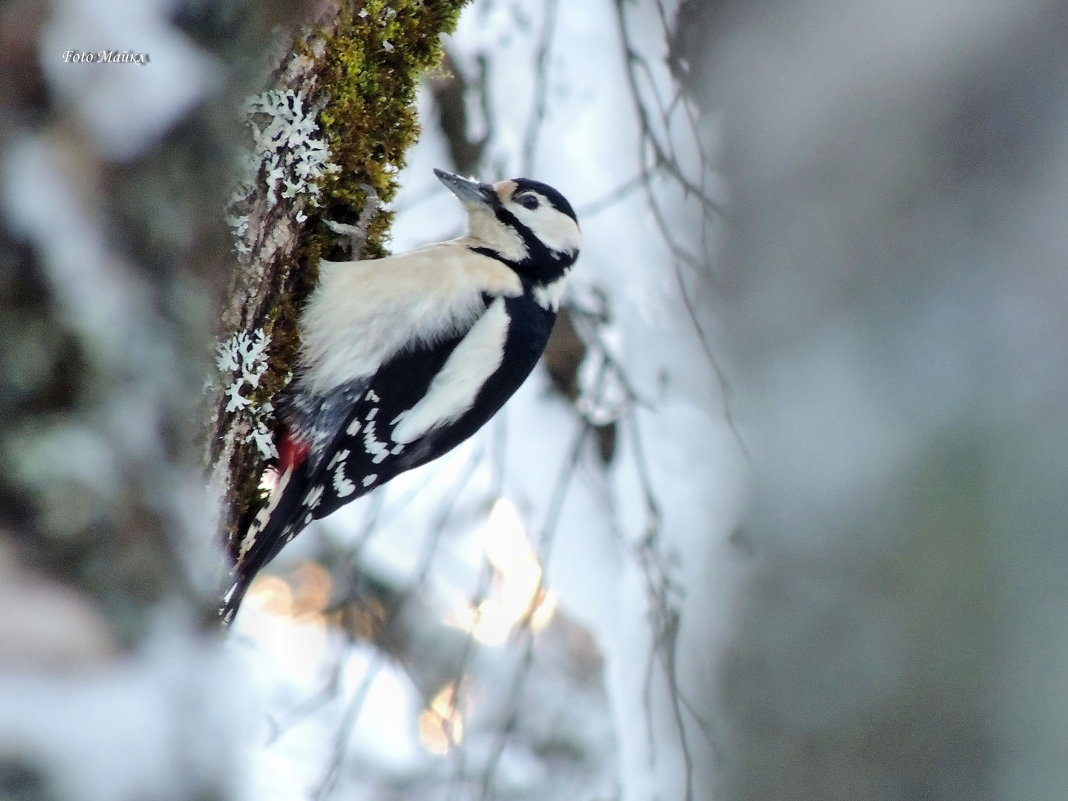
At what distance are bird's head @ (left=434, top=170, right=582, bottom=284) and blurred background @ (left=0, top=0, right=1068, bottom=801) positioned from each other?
0.62 ft

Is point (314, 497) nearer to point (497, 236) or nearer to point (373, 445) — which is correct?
point (373, 445)

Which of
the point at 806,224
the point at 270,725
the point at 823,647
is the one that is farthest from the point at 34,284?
the point at 823,647

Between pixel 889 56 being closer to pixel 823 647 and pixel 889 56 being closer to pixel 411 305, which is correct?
pixel 823 647

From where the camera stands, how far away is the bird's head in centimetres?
169

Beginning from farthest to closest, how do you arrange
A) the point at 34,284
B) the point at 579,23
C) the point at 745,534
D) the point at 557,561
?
the point at 745,534 < the point at 557,561 < the point at 579,23 < the point at 34,284

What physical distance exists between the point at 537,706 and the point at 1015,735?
1642 millimetres

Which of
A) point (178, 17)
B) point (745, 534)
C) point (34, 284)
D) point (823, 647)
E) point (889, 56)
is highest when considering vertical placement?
point (178, 17)

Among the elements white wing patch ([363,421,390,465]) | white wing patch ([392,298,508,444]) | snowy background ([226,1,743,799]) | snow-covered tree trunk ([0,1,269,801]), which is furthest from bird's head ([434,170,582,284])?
snow-covered tree trunk ([0,1,269,801])

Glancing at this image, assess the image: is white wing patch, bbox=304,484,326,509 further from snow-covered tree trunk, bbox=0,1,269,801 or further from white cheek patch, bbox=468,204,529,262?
snow-covered tree trunk, bbox=0,1,269,801

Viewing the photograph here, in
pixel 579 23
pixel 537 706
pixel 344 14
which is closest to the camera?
pixel 344 14

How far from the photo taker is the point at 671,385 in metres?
2.33

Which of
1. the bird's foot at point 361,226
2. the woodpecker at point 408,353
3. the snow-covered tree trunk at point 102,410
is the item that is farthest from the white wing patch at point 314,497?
the snow-covered tree trunk at point 102,410

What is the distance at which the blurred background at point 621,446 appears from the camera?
59 cm

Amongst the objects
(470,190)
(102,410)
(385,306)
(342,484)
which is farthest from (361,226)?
(102,410)
